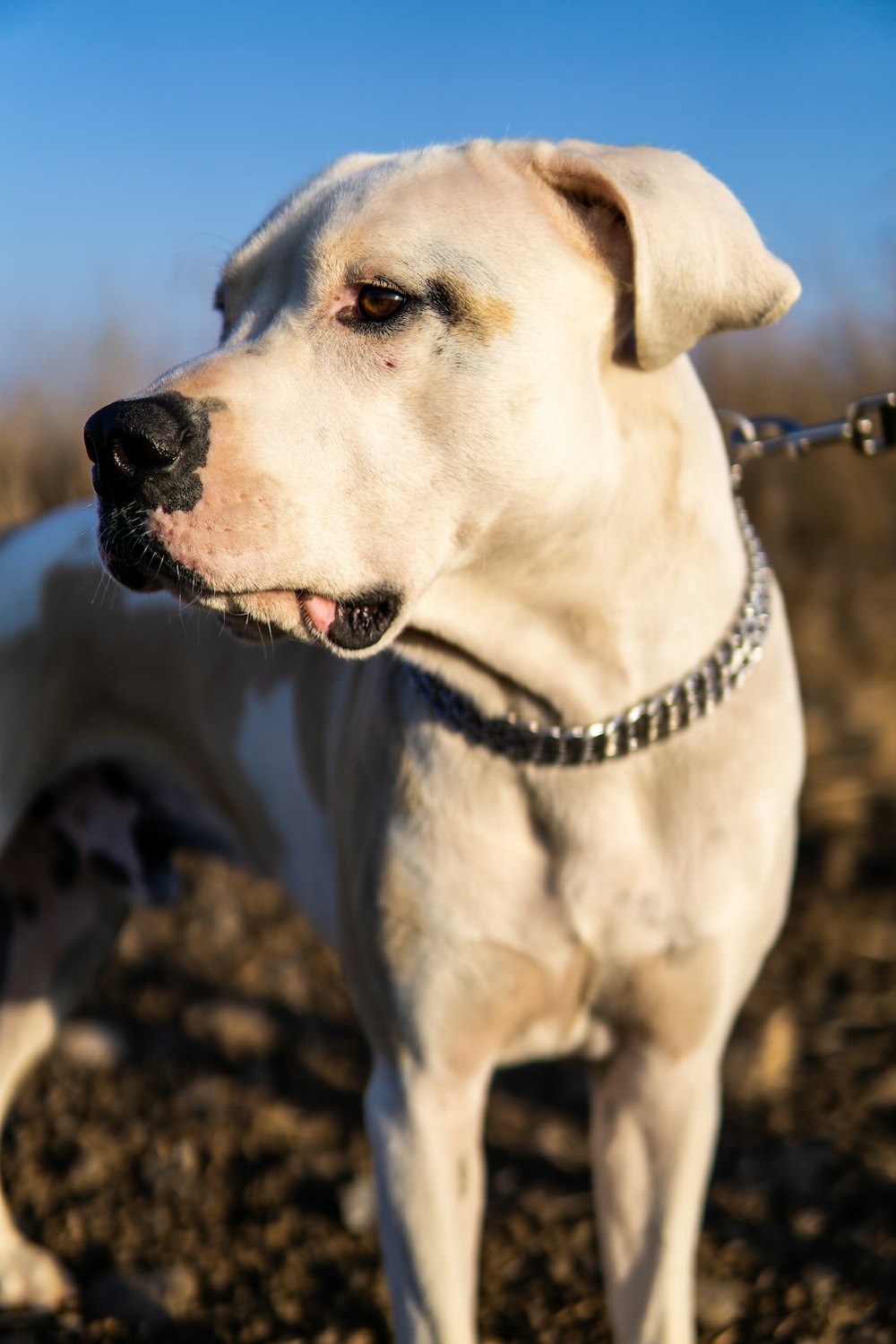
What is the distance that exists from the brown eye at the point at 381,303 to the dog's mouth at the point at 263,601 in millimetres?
Answer: 329

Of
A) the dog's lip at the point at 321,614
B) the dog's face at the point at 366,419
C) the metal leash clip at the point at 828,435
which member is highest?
the dog's face at the point at 366,419

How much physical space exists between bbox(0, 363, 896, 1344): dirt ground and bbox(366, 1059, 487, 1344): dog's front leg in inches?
22.4

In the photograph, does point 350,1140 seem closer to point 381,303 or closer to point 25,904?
point 25,904

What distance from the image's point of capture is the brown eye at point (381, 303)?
1.68m

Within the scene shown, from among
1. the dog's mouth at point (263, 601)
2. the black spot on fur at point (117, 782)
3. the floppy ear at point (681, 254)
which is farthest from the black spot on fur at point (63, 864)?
the floppy ear at point (681, 254)

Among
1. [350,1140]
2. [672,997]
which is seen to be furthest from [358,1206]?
[672,997]

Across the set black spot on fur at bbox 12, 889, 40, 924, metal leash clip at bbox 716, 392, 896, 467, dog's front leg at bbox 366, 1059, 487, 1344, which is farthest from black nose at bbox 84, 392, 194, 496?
black spot on fur at bbox 12, 889, 40, 924

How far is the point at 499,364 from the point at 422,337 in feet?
0.33

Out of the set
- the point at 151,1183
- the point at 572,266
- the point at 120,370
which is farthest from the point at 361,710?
the point at 120,370

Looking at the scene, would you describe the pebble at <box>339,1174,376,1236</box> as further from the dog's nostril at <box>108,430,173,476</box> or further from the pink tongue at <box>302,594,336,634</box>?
the dog's nostril at <box>108,430,173,476</box>

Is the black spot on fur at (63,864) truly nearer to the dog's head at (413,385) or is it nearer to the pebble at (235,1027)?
the pebble at (235,1027)

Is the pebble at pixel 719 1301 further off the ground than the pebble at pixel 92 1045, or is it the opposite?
the pebble at pixel 719 1301

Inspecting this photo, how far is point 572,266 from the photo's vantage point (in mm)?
1749

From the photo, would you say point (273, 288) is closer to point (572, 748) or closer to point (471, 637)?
point (471, 637)
